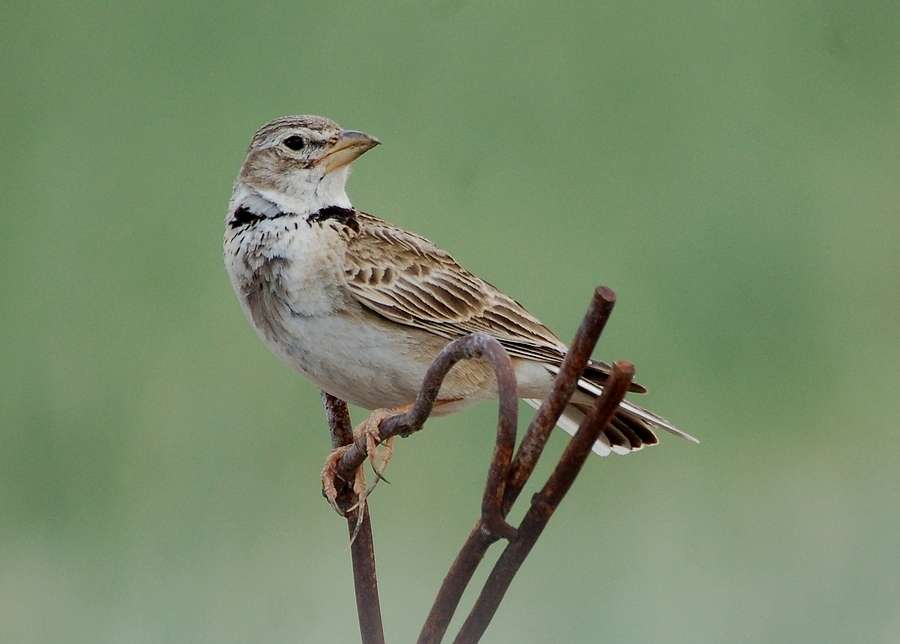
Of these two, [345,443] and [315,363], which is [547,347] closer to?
[315,363]

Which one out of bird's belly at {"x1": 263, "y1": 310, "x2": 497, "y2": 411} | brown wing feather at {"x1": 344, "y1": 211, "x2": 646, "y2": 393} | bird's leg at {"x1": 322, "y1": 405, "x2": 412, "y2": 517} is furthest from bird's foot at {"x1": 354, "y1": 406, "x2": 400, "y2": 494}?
brown wing feather at {"x1": 344, "y1": 211, "x2": 646, "y2": 393}

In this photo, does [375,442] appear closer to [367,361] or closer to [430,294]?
[367,361]

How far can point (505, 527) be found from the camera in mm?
1221

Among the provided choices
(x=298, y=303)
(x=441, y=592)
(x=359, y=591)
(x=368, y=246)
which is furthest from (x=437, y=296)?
(x=441, y=592)

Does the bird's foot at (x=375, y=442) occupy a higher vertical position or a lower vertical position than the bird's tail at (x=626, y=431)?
lower

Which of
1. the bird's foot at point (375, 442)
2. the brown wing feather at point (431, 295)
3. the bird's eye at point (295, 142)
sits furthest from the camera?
the bird's eye at point (295, 142)

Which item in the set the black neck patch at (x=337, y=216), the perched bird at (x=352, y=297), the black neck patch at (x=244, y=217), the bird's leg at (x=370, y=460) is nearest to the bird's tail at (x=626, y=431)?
the perched bird at (x=352, y=297)

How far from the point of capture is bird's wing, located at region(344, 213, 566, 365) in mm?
2350

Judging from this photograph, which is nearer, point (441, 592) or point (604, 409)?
point (604, 409)

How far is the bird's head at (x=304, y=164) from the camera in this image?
240 centimetres

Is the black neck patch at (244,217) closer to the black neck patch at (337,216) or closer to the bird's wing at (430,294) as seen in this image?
the black neck patch at (337,216)

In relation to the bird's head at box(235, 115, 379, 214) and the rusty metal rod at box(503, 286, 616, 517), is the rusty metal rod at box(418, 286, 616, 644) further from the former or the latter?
the bird's head at box(235, 115, 379, 214)

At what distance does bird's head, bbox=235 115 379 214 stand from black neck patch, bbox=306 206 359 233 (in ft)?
0.04

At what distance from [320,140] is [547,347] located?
750 mm
